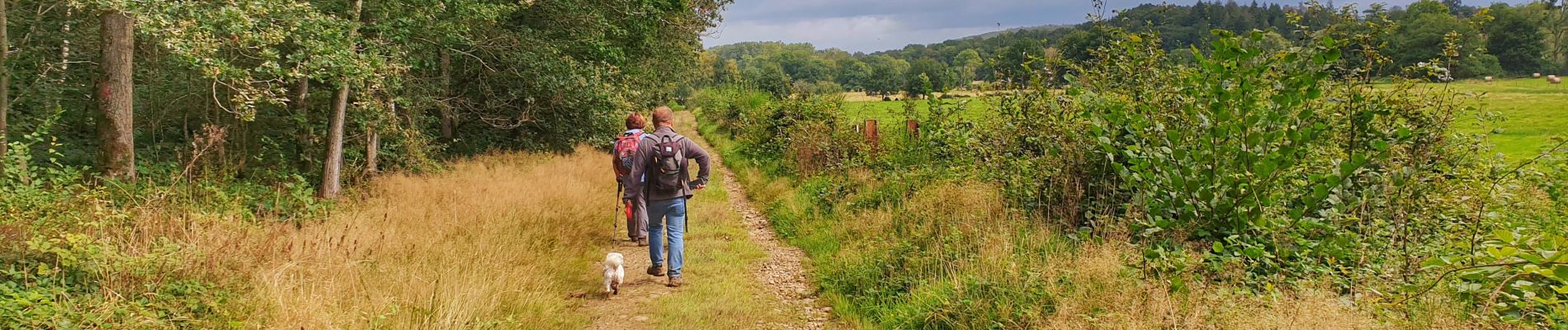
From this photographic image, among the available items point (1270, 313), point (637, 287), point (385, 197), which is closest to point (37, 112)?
point (385, 197)

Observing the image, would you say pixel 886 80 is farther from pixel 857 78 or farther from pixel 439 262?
pixel 439 262

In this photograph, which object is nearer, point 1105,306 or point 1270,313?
point 1270,313

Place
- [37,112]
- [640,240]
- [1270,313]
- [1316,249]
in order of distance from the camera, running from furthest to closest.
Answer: [37,112] → [640,240] → [1316,249] → [1270,313]

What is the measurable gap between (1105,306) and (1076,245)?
1.33 m

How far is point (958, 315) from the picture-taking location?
14.4 feet

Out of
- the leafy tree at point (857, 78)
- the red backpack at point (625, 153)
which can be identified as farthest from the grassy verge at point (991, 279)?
the leafy tree at point (857, 78)

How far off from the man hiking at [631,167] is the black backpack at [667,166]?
17 centimetres

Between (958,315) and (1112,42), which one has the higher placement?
(1112,42)

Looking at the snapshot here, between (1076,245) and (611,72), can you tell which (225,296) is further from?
(611,72)

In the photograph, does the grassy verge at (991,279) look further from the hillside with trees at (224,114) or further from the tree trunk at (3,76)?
the tree trunk at (3,76)

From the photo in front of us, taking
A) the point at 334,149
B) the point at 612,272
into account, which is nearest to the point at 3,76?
the point at 334,149

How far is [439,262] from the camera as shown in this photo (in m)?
4.98

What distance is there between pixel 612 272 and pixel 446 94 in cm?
1016

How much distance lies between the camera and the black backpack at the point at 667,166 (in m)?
5.70
